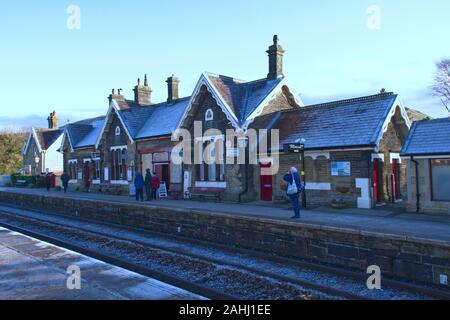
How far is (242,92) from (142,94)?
12.6 metres

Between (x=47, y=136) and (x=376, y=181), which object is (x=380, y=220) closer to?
(x=376, y=181)

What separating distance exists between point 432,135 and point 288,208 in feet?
19.6

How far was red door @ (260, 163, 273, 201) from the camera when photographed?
18641 millimetres

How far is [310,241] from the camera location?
10.3 metres

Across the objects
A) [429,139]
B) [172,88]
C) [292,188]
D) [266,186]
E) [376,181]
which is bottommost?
[266,186]

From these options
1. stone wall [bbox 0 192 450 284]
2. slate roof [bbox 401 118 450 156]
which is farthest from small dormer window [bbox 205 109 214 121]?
slate roof [bbox 401 118 450 156]

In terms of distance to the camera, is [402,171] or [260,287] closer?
[260,287]

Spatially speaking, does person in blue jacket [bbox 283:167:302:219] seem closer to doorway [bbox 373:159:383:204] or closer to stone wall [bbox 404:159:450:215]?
stone wall [bbox 404:159:450:215]

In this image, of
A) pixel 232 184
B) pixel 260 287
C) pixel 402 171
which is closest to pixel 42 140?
pixel 232 184

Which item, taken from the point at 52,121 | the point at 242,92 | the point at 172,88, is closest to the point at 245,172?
the point at 242,92

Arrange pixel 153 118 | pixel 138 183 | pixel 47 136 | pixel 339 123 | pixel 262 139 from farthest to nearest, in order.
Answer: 1. pixel 47 136
2. pixel 153 118
3. pixel 138 183
4. pixel 262 139
5. pixel 339 123

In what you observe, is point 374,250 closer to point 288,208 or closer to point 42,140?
point 288,208

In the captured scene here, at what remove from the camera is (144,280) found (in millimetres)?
7566

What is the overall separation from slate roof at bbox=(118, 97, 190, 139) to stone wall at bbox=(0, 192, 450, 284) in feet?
26.1
